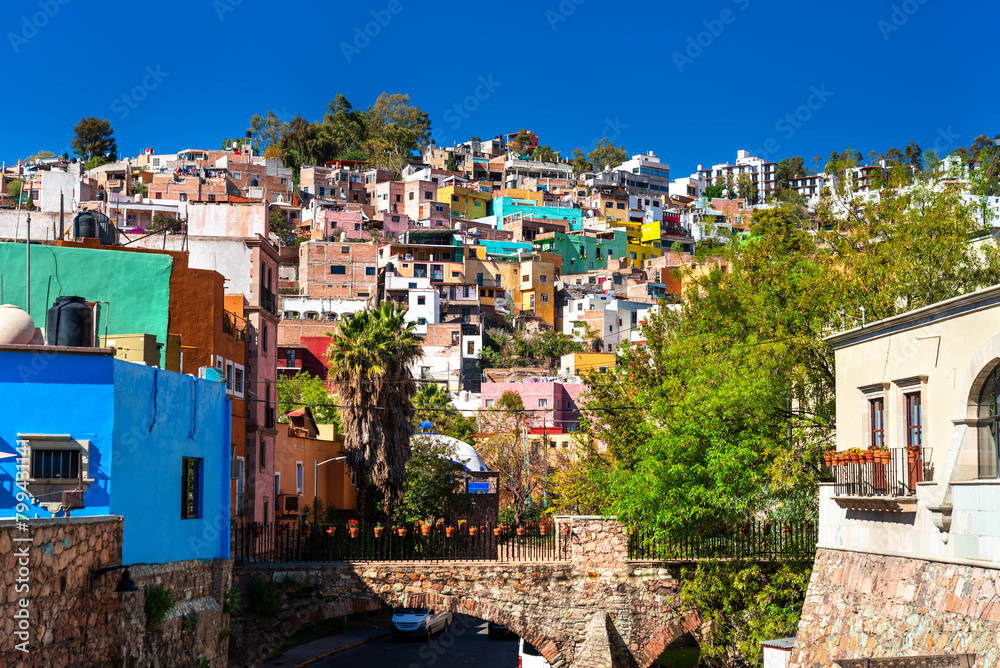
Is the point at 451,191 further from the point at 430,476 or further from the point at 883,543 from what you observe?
the point at 883,543

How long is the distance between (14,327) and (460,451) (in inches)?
1181

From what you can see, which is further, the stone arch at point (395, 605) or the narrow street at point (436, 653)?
the narrow street at point (436, 653)

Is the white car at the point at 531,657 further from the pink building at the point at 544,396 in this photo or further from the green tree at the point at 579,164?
the green tree at the point at 579,164

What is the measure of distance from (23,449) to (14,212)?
20705 millimetres

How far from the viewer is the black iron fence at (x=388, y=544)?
26.9m

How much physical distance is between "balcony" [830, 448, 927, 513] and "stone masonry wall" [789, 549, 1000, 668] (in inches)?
34.4

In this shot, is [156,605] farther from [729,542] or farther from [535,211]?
[535,211]

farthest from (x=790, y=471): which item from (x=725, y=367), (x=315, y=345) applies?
(x=315, y=345)

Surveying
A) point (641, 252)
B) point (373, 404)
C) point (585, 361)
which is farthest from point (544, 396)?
point (641, 252)

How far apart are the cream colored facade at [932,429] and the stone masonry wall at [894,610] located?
0.23m

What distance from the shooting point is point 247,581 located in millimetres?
25859

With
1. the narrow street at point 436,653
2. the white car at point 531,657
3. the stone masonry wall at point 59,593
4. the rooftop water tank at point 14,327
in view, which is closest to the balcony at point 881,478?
the stone masonry wall at point 59,593

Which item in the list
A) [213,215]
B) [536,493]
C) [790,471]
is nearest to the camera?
[790,471]

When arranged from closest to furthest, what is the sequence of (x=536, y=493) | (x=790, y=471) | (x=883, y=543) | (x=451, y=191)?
1. (x=883, y=543)
2. (x=790, y=471)
3. (x=536, y=493)
4. (x=451, y=191)
